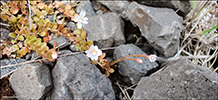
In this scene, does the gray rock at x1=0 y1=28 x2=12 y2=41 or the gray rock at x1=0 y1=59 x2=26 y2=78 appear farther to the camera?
the gray rock at x1=0 y1=28 x2=12 y2=41

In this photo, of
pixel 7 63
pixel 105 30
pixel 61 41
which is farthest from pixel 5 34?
pixel 105 30

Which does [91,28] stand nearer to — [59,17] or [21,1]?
[59,17]

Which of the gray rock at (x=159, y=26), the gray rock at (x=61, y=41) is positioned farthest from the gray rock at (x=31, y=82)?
the gray rock at (x=159, y=26)

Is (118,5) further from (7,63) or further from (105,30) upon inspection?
(7,63)


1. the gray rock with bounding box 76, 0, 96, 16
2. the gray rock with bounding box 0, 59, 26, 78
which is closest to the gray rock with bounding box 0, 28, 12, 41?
the gray rock with bounding box 0, 59, 26, 78

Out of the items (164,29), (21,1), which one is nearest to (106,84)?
(164,29)

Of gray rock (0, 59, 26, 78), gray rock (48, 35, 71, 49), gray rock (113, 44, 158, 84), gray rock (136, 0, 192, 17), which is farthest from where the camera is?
gray rock (136, 0, 192, 17)

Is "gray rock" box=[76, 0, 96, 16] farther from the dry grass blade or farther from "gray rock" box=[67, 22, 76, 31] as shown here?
Answer: the dry grass blade
